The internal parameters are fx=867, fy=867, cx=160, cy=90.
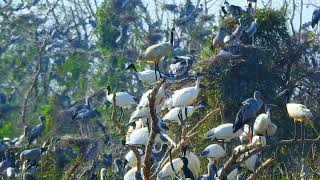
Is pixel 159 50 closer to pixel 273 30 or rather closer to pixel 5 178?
pixel 5 178

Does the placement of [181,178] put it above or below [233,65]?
below

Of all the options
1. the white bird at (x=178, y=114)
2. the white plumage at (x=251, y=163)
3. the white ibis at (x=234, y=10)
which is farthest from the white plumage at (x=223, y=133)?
the white ibis at (x=234, y=10)

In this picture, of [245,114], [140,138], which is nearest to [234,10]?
[245,114]

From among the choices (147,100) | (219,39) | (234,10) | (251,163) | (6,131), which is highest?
(234,10)

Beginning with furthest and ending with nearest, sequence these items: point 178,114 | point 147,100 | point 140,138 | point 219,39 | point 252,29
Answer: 1. point 219,39
2. point 252,29
3. point 178,114
4. point 147,100
5. point 140,138

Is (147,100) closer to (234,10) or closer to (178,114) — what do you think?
(178,114)

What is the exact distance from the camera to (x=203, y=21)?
861 inches

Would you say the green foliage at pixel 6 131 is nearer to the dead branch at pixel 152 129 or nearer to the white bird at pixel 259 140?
the white bird at pixel 259 140

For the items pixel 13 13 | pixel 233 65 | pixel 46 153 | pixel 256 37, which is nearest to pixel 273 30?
pixel 256 37

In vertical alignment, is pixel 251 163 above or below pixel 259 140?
below

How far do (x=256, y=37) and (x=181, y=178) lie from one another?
4693 millimetres

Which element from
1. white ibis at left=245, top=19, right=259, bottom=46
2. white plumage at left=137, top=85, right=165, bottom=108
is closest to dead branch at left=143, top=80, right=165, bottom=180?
white plumage at left=137, top=85, right=165, bottom=108

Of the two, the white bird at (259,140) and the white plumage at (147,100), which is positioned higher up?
the white plumage at (147,100)

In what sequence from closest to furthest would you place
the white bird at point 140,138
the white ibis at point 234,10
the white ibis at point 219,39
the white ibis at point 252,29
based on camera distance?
the white bird at point 140,138
the white ibis at point 252,29
the white ibis at point 219,39
the white ibis at point 234,10
